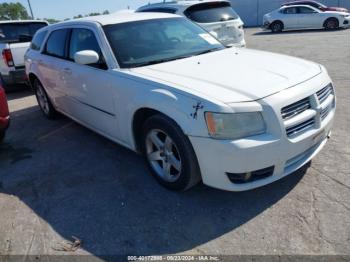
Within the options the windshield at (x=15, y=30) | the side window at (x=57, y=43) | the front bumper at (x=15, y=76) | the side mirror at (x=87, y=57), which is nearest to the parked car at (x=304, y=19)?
the windshield at (x=15, y=30)

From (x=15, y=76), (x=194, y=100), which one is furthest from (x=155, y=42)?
Answer: (x=15, y=76)

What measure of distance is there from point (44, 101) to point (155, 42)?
3.16 m

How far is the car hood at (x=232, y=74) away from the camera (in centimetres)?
296

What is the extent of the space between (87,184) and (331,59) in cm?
809

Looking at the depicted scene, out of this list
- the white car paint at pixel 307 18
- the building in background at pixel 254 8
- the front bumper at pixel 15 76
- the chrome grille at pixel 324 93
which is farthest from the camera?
the building in background at pixel 254 8

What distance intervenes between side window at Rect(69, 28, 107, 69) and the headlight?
67.9 inches

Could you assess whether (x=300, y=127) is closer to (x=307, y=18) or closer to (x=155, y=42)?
(x=155, y=42)

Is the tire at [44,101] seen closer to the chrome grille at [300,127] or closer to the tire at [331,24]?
the chrome grille at [300,127]

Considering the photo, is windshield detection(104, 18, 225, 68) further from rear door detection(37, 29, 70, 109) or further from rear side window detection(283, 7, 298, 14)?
rear side window detection(283, 7, 298, 14)

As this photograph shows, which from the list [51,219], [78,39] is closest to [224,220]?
[51,219]

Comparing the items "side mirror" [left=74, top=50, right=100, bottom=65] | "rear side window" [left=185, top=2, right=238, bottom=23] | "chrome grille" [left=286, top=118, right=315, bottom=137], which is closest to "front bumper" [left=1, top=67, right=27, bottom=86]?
"rear side window" [left=185, top=2, right=238, bottom=23]

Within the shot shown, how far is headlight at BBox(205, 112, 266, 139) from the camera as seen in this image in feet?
9.21

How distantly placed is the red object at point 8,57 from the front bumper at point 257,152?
7009 millimetres

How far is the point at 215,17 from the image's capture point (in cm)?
837
